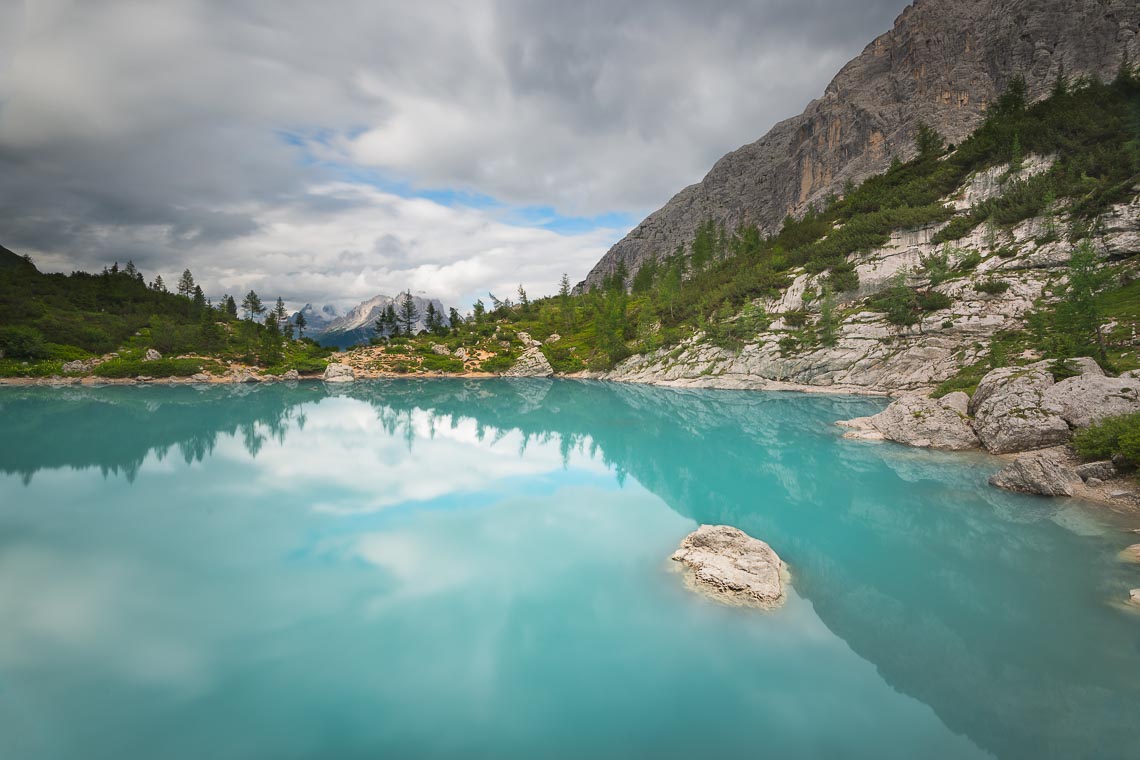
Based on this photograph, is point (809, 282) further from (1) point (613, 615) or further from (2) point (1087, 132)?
(1) point (613, 615)

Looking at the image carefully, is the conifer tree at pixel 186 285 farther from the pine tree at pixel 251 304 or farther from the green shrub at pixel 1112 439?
the green shrub at pixel 1112 439

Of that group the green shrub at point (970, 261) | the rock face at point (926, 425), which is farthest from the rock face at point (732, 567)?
the green shrub at point (970, 261)

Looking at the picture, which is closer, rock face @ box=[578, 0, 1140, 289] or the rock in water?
the rock in water

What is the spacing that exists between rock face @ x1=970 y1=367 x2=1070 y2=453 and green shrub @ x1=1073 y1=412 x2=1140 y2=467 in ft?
8.44

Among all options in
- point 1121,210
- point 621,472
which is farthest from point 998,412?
point 1121,210

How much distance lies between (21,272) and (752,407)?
5400 inches

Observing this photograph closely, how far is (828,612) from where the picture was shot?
1027 centimetres

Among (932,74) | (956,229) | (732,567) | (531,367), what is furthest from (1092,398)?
(932,74)

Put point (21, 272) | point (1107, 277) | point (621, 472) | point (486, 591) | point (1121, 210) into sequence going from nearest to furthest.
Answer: point (486, 591), point (621, 472), point (1107, 277), point (1121, 210), point (21, 272)

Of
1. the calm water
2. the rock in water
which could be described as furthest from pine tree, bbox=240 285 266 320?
the calm water

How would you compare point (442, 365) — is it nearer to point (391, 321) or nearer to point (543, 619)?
point (391, 321)

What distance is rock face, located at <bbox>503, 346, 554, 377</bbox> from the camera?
3296 inches

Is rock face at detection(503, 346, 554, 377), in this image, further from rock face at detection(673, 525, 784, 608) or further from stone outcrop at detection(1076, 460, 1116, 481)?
rock face at detection(673, 525, 784, 608)

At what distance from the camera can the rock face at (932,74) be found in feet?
312
